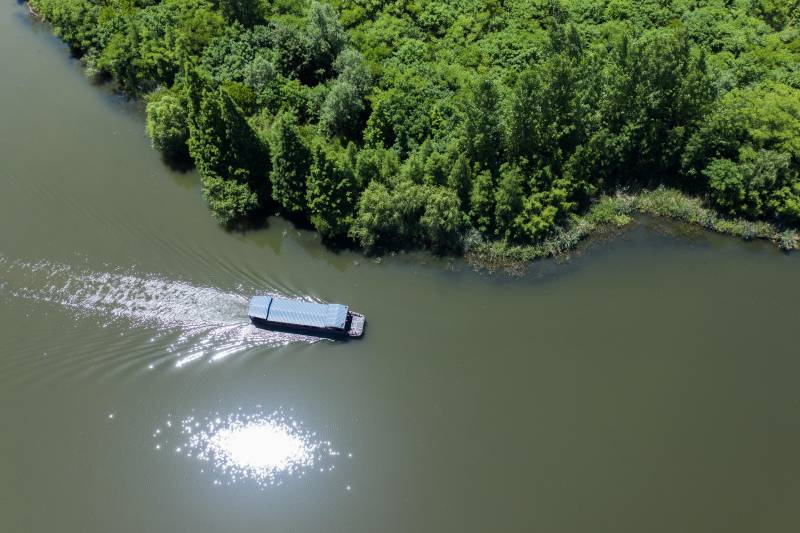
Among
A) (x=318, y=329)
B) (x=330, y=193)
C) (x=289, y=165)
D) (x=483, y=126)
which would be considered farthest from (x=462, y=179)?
(x=318, y=329)

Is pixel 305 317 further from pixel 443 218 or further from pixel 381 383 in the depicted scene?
pixel 443 218

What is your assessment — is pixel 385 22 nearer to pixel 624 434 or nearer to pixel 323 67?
pixel 323 67

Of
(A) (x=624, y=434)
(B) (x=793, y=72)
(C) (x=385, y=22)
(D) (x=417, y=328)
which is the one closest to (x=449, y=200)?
(D) (x=417, y=328)

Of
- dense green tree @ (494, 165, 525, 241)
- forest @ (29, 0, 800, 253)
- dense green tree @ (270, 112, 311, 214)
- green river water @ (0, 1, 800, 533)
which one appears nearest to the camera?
green river water @ (0, 1, 800, 533)

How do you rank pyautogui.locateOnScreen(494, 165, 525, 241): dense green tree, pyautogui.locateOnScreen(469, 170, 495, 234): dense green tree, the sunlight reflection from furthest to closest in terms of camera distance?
pyautogui.locateOnScreen(469, 170, 495, 234): dense green tree → pyautogui.locateOnScreen(494, 165, 525, 241): dense green tree → the sunlight reflection

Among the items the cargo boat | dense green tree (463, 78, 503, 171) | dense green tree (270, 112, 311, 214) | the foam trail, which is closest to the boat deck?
the cargo boat

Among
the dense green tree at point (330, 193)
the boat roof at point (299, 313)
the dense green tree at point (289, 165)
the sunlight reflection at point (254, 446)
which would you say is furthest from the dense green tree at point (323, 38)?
the sunlight reflection at point (254, 446)

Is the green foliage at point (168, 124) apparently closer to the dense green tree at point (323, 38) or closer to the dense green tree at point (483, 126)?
the dense green tree at point (323, 38)

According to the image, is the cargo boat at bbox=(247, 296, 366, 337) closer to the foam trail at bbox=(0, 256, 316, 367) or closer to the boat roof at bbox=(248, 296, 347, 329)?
the boat roof at bbox=(248, 296, 347, 329)

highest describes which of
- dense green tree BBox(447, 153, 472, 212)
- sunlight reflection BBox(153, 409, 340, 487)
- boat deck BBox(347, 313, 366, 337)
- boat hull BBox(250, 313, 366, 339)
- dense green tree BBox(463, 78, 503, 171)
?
dense green tree BBox(463, 78, 503, 171)
